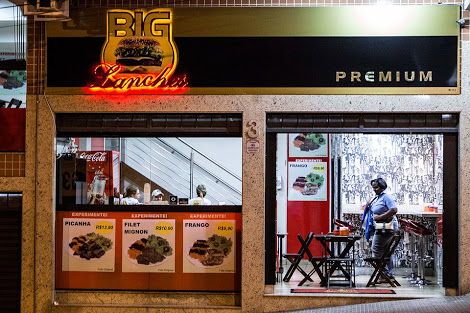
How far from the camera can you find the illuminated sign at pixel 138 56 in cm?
963

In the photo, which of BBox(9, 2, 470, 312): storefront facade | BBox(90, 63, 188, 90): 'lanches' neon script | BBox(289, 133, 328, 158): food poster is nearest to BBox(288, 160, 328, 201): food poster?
BBox(289, 133, 328, 158): food poster

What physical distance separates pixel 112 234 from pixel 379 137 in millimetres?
6110

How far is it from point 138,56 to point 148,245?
9.25 ft

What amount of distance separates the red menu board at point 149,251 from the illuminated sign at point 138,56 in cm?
193

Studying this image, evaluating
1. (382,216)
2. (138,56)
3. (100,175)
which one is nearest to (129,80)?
(138,56)

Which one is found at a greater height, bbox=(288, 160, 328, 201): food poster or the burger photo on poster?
the burger photo on poster

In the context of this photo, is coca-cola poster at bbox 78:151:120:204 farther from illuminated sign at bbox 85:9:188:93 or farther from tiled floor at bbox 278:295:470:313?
tiled floor at bbox 278:295:470:313

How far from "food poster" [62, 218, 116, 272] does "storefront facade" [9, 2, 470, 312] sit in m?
0.28

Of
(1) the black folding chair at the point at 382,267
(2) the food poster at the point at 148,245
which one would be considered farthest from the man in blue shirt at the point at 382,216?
(2) the food poster at the point at 148,245

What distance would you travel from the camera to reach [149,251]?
9.86 meters

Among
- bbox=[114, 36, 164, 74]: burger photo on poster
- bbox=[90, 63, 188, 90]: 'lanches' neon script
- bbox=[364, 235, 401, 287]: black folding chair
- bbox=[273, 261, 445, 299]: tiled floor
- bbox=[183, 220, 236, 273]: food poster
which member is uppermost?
bbox=[114, 36, 164, 74]: burger photo on poster

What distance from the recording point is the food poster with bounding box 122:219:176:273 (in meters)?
9.83

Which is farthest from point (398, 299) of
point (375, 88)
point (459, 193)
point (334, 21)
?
point (334, 21)

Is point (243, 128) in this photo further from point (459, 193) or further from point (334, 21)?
point (459, 193)
